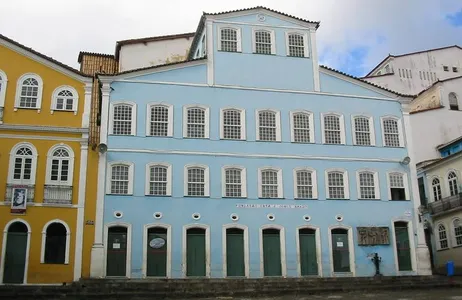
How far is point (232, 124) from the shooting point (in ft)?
99.8

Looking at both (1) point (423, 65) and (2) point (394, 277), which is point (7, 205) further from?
(1) point (423, 65)

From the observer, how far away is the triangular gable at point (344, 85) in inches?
1268

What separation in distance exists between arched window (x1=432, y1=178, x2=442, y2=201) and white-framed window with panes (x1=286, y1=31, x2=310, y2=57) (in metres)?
12.6

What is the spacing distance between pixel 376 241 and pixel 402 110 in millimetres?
7718

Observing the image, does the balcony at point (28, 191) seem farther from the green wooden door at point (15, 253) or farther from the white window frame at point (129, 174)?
the white window frame at point (129, 174)

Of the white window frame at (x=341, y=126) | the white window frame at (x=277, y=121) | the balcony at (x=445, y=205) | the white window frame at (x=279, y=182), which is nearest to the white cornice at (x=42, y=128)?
the white window frame at (x=277, y=121)

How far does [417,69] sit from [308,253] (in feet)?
82.9

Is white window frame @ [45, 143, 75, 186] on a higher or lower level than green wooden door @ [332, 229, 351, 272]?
higher

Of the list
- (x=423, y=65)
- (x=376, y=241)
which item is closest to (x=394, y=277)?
(x=376, y=241)

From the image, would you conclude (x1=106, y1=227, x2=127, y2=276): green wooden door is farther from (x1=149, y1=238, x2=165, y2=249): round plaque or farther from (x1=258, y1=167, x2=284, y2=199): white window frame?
(x1=258, y1=167, x2=284, y2=199): white window frame

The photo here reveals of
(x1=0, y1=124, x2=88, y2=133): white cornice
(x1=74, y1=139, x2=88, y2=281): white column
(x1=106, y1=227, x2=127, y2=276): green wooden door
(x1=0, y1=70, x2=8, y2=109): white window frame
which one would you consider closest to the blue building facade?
(x1=106, y1=227, x2=127, y2=276): green wooden door

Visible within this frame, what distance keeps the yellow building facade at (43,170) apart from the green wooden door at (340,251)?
11.9m

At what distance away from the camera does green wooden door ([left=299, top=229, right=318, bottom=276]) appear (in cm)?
2898

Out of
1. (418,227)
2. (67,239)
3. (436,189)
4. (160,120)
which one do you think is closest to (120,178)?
(160,120)
